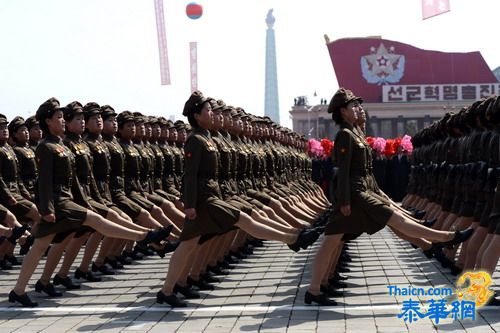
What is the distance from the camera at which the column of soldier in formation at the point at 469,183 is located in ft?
31.5

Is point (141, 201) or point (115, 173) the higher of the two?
point (115, 173)

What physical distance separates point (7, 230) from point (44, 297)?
3.23 feet

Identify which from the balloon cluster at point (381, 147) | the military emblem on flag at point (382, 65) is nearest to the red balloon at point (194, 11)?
the balloon cluster at point (381, 147)

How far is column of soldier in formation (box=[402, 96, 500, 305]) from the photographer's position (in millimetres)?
9599

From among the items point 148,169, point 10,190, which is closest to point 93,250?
point 10,190

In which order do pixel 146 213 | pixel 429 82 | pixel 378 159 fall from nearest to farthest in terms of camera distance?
1. pixel 146 213
2. pixel 378 159
3. pixel 429 82

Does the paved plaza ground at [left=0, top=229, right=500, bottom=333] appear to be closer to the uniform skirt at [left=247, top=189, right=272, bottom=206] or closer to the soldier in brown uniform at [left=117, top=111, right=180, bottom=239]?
the soldier in brown uniform at [left=117, top=111, right=180, bottom=239]

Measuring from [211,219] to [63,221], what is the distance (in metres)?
1.51

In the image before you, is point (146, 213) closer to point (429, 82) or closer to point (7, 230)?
point (7, 230)

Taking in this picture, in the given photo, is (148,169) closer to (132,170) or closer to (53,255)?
(132,170)

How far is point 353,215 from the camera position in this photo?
30.8 ft

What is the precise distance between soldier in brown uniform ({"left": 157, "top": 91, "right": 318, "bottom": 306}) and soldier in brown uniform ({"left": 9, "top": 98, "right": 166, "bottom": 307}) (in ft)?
1.01

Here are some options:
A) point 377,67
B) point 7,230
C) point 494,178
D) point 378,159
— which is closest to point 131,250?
point 7,230

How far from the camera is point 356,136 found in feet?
31.7
